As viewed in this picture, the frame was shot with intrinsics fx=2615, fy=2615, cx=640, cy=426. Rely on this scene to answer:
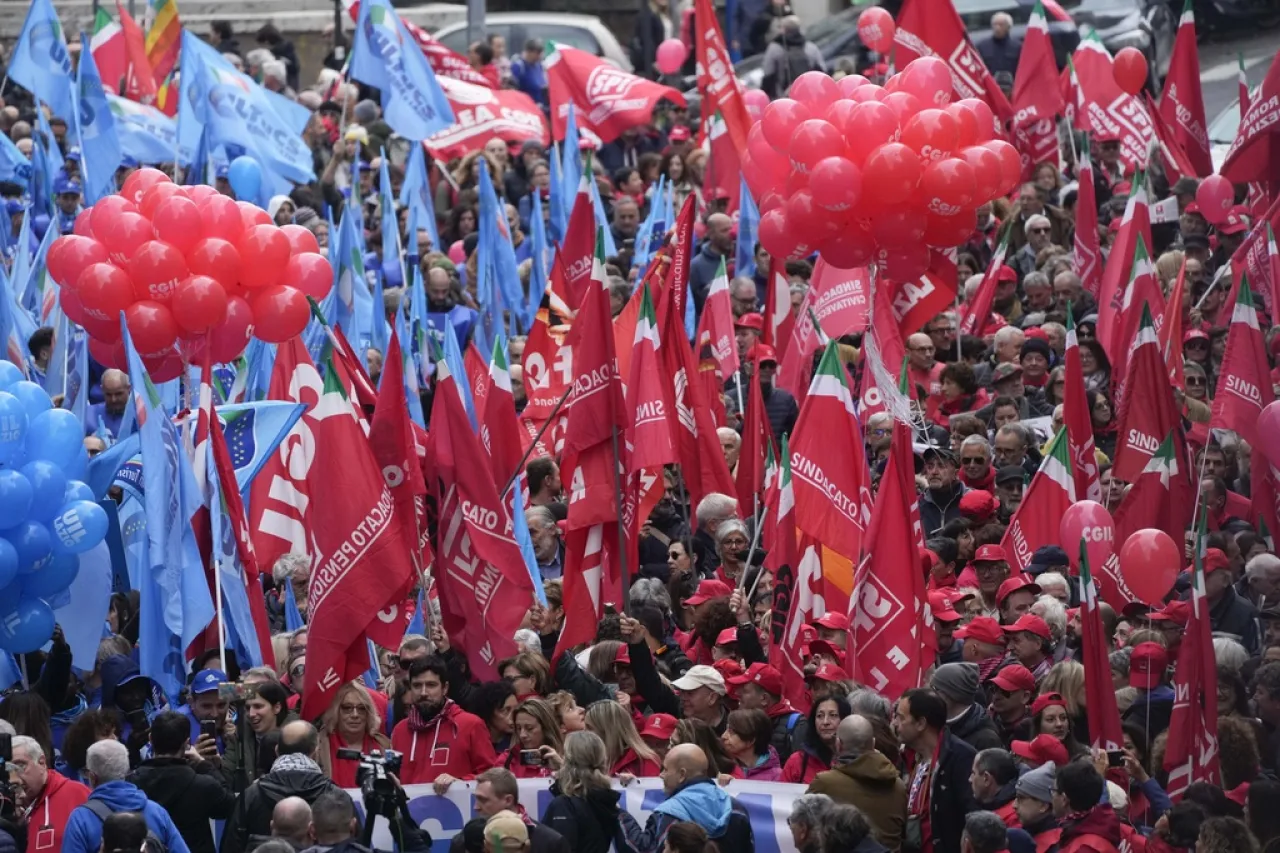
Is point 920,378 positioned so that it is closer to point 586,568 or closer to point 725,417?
point 725,417

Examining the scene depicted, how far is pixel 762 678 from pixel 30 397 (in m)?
4.00

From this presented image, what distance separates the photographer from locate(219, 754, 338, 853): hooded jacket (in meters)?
9.38

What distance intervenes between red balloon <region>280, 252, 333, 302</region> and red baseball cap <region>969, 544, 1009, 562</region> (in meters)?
4.07

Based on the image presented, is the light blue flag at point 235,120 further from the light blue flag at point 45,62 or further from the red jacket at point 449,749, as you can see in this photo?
the red jacket at point 449,749

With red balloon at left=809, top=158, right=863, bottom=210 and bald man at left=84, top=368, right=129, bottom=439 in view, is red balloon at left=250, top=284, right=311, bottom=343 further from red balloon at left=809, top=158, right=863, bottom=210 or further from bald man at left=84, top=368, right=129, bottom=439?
red balloon at left=809, top=158, right=863, bottom=210

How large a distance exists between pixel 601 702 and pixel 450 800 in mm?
685

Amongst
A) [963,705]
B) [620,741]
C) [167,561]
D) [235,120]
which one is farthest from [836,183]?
[235,120]

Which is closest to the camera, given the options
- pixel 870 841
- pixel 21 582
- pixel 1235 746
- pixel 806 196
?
pixel 870 841

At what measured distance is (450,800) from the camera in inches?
392

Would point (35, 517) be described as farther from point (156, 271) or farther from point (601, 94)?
point (601, 94)

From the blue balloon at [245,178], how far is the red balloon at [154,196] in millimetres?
5667

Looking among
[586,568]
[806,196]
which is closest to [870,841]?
[586,568]

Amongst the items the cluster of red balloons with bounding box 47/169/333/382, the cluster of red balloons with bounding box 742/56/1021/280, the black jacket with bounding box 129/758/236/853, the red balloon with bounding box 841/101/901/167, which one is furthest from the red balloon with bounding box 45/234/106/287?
the black jacket with bounding box 129/758/236/853

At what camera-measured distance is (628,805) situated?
385 inches
